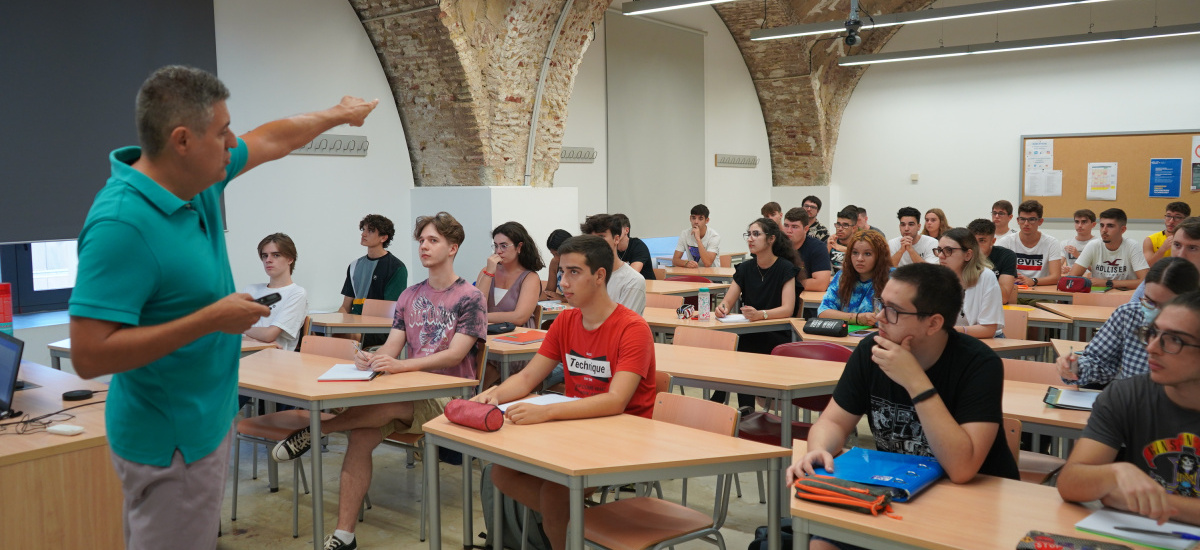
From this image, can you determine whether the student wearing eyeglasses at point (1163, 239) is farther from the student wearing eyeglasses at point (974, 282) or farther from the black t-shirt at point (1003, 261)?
the student wearing eyeglasses at point (974, 282)

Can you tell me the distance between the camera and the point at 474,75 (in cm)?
775

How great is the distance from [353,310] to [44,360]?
2232mm

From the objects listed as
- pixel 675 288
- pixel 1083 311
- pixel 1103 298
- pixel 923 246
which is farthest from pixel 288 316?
pixel 923 246

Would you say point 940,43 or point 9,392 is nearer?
point 9,392

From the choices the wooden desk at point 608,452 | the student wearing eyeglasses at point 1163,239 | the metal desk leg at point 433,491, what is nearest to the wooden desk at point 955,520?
the wooden desk at point 608,452

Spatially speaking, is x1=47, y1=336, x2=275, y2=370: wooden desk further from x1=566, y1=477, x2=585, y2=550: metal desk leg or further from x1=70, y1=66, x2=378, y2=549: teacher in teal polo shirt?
x1=70, y1=66, x2=378, y2=549: teacher in teal polo shirt

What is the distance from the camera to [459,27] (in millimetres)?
7527

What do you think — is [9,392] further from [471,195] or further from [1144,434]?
[471,195]

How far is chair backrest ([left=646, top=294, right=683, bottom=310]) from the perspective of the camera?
6.31m

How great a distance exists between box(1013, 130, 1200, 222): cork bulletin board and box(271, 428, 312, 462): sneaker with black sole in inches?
438

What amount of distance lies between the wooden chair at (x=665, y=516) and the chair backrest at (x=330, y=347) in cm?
186

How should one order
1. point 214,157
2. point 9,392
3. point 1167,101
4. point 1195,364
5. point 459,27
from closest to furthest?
point 214,157, point 1195,364, point 9,392, point 459,27, point 1167,101

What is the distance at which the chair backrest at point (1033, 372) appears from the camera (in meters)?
3.74

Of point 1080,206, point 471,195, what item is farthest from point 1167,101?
point 471,195
